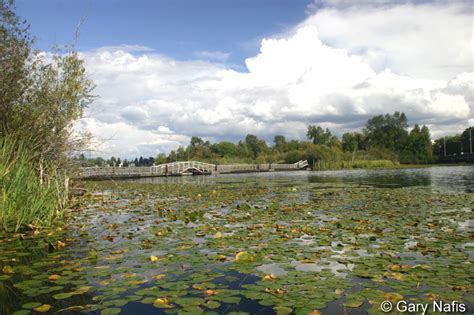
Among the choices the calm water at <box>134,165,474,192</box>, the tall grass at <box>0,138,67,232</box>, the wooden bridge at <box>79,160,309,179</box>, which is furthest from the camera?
the wooden bridge at <box>79,160,309,179</box>

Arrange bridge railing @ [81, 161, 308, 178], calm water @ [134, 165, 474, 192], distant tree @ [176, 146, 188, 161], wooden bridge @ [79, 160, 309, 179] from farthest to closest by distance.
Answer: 1. distant tree @ [176, 146, 188, 161]
2. wooden bridge @ [79, 160, 309, 179]
3. bridge railing @ [81, 161, 308, 178]
4. calm water @ [134, 165, 474, 192]

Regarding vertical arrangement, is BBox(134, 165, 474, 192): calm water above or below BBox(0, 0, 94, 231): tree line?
below

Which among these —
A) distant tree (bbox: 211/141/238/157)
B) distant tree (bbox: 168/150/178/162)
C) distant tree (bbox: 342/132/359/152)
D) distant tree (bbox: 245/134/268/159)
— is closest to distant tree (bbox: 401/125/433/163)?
distant tree (bbox: 342/132/359/152)

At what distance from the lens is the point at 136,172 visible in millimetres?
51531

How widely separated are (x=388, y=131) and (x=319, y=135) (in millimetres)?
18978

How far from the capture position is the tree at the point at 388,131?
99119mm

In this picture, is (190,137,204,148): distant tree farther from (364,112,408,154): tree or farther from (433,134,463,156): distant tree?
(433,134,463,156): distant tree

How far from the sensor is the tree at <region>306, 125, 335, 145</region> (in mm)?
102938

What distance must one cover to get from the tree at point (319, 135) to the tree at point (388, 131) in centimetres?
1126

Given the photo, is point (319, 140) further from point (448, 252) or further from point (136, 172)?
point (448, 252)

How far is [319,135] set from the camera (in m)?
104

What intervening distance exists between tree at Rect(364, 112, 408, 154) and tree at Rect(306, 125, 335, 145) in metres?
11.3

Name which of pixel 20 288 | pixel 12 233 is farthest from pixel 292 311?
pixel 12 233

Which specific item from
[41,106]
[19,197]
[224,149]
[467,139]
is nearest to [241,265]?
[19,197]
